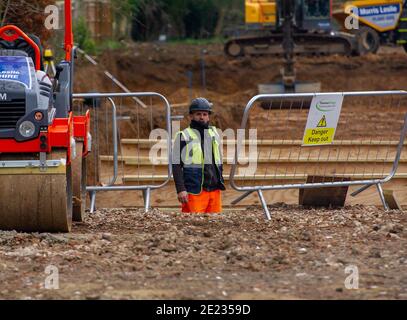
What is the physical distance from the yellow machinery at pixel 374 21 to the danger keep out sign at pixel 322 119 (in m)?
22.0

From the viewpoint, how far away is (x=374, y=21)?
33.3m

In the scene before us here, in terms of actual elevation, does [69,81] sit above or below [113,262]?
above

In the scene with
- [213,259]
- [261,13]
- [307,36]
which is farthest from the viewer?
[261,13]

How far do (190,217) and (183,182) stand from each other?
1.93ft

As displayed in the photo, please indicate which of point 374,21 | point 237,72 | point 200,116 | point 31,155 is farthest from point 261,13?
point 31,155

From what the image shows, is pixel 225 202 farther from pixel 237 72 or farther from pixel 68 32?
pixel 237 72

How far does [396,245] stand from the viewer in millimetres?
8227

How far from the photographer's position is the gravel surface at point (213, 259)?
21.4 feet

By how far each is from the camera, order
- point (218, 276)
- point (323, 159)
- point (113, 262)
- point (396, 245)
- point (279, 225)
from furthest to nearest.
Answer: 1. point (323, 159)
2. point (279, 225)
3. point (396, 245)
4. point (113, 262)
5. point (218, 276)

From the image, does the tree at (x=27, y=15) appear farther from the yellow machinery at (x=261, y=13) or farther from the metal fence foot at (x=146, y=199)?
the yellow machinery at (x=261, y=13)

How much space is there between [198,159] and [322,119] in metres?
1.65
